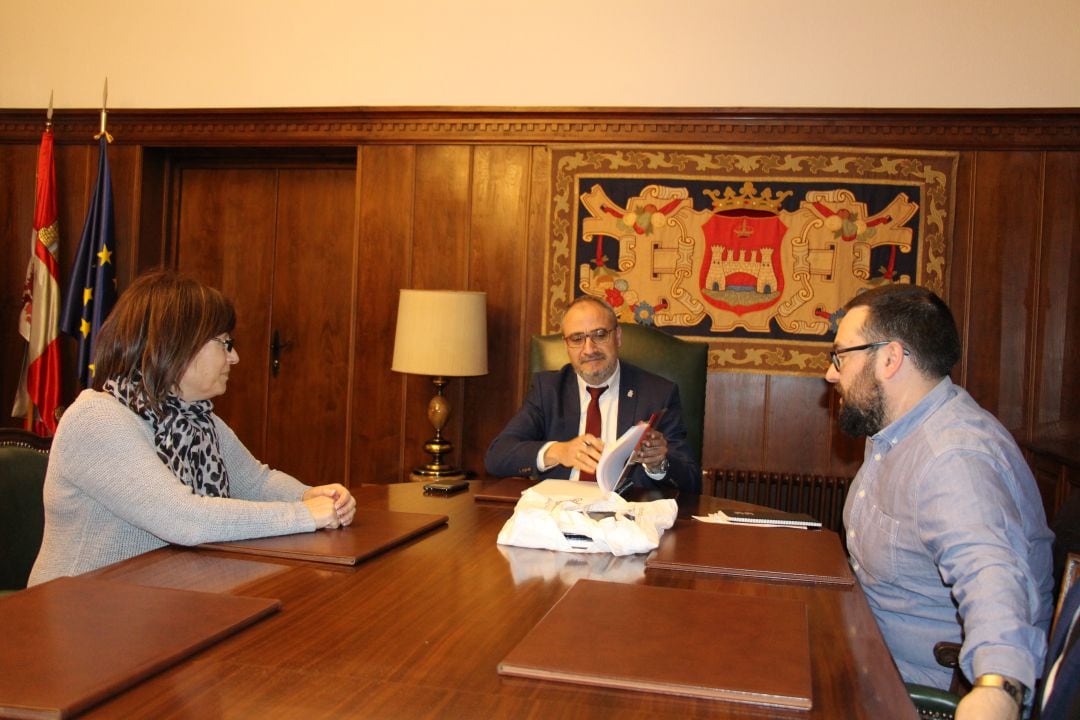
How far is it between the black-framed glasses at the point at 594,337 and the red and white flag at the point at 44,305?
3.01m

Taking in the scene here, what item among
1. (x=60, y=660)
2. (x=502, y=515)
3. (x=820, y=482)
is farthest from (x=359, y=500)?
(x=820, y=482)

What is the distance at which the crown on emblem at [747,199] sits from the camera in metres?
4.31

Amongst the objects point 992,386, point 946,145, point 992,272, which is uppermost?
point 946,145

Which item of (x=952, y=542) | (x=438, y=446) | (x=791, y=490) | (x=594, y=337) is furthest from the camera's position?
(x=791, y=490)

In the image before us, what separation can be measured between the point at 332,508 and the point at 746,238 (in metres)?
2.87

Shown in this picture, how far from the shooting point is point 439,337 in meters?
4.03

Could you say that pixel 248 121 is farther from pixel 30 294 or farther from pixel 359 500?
pixel 359 500

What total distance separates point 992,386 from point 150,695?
3.93 meters

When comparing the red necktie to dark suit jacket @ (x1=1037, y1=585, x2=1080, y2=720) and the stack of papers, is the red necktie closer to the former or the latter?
the stack of papers

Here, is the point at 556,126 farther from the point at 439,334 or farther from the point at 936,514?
the point at 936,514

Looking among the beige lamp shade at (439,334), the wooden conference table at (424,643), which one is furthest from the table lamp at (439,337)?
the wooden conference table at (424,643)

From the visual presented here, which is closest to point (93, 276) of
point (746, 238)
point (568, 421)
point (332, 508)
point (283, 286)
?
point (283, 286)

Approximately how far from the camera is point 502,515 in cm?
229

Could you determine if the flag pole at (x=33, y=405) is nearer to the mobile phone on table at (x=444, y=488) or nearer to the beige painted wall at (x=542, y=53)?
the beige painted wall at (x=542, y=53)
